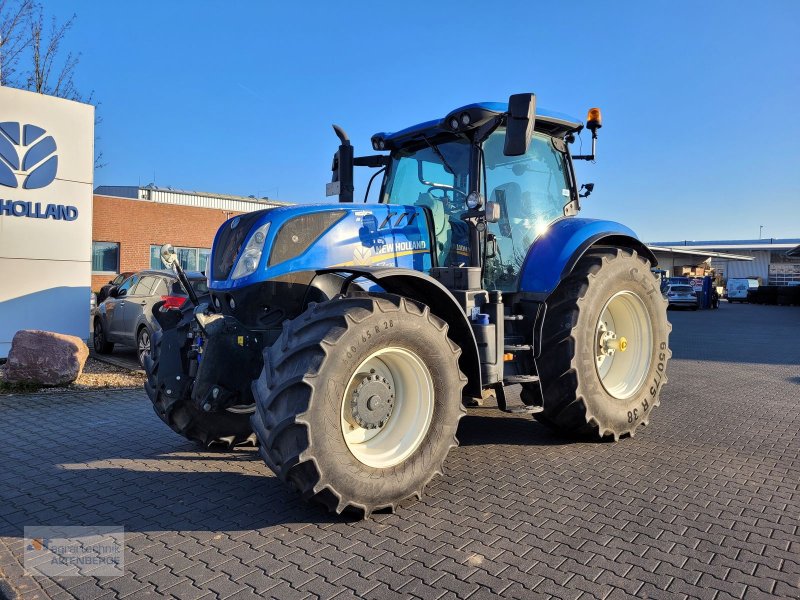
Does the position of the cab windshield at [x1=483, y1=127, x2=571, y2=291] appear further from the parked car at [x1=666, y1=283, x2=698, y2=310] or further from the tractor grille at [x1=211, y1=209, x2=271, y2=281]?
the parked car at [x1=666, y1=283, x2=698, y2=310]

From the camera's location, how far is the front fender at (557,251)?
17.1 feet

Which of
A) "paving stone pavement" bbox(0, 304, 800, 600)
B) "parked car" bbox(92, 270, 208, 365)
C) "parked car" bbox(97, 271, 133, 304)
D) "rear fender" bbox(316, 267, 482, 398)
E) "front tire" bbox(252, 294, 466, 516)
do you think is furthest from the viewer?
"parked car" bbox(97, 271, 133, 304)

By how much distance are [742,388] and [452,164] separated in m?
5.96

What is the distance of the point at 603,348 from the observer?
588 cm

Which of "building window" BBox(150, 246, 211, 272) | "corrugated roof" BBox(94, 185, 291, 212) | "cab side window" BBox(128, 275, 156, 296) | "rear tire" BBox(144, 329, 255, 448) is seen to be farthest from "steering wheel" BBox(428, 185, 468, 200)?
"corrugated roof" BBox(94, 185, 291, 212)

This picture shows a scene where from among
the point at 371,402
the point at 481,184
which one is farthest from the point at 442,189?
the point at 371,402

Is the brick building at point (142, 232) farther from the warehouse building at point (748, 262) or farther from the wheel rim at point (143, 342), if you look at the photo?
the warehouse building at point (748, 262)

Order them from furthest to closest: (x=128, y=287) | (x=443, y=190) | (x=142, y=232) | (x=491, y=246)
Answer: (x=142, y=232) < (x=128, y=287) < (x=443, y=190) < (x=491, y=246)

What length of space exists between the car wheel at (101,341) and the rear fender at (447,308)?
8816 millimetres

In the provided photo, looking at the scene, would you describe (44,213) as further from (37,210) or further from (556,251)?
(556,251)

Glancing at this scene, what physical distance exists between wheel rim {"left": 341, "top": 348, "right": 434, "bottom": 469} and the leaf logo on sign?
29.3 ft

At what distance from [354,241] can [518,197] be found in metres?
1.72

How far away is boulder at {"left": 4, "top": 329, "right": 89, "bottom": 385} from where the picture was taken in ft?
26.2

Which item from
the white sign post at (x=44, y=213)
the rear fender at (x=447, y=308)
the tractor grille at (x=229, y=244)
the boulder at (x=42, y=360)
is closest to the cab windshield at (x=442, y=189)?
the rear fender at (x=447, y=308)
